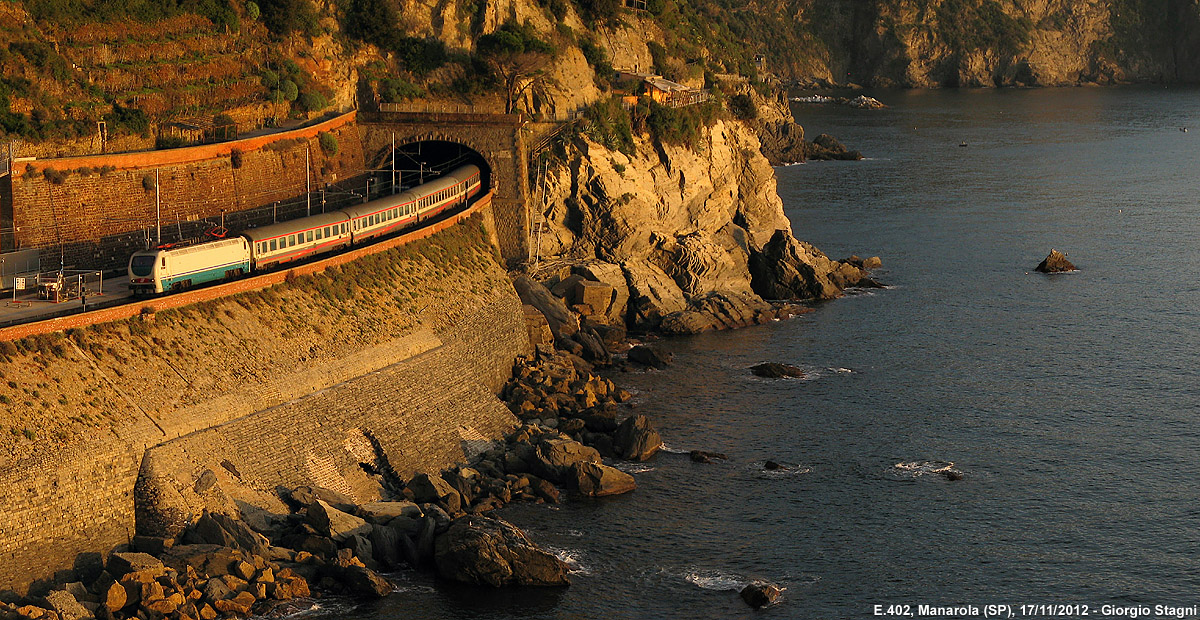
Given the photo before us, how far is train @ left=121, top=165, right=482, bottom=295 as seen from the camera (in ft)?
222

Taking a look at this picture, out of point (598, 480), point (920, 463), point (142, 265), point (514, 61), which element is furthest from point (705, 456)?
point (514, 61)

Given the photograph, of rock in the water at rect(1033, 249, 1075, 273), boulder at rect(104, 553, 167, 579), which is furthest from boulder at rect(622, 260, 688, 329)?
boulder at rect(104, 553, 167, 579)

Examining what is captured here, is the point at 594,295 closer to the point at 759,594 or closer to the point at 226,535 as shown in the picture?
the point at 759,594

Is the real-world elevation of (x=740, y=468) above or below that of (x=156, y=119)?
below

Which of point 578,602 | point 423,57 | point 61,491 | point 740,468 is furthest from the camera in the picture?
point 423,57

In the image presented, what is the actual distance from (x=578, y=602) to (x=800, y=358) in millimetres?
42429

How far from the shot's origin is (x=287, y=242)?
254ft

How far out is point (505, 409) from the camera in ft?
261

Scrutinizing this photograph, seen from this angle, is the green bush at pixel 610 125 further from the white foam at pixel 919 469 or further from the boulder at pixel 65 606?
the boulder at pixel 65 606

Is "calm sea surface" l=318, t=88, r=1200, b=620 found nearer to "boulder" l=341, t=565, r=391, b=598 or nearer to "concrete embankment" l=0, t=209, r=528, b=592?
"boulder" l=341, t=565, r=391, b=598

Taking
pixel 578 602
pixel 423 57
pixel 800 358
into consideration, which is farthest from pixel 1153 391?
pixel 423 57

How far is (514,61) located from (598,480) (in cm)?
4897

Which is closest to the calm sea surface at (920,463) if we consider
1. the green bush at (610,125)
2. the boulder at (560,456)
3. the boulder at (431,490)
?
the boulder at (560,456)

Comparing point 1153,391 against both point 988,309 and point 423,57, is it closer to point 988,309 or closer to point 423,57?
point 988,309
